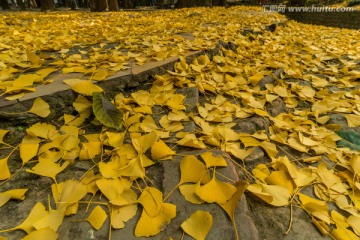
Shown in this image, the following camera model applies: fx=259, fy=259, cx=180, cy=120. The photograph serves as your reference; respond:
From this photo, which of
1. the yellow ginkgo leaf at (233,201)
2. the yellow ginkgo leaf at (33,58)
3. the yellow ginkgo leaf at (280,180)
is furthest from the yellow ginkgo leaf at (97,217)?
the yellow ginkgo leaf at (33,58)

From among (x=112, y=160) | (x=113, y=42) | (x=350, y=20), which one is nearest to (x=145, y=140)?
(x=112, y=160)

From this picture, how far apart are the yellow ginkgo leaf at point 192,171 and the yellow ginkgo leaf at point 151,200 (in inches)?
3.6

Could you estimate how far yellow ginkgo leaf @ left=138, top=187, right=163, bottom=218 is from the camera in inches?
28.3

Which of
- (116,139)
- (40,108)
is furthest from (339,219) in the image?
(40,108)

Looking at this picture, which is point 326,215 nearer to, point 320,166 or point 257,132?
point 320,166

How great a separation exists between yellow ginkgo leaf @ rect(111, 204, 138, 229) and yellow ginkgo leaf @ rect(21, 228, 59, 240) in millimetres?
143

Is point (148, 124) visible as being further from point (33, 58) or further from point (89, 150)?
point (33, 58)

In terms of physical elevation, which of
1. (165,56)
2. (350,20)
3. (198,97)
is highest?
(165,56)

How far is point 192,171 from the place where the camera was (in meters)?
0.84

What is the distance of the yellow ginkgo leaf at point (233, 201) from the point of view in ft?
2.33

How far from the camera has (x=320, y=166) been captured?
3.25ft

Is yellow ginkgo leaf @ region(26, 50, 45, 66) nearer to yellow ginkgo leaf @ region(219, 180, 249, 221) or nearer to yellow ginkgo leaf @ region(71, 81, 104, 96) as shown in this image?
yellow ginkgo leaf @ region(71, 81, 104, 96)

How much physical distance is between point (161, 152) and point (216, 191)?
25 cm

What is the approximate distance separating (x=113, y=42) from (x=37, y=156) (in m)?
1.52
